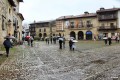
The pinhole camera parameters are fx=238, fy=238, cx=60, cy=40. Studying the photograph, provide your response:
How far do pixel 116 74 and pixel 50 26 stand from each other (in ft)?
250

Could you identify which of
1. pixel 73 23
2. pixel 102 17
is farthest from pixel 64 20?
pixel 102 17

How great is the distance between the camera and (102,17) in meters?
67.6

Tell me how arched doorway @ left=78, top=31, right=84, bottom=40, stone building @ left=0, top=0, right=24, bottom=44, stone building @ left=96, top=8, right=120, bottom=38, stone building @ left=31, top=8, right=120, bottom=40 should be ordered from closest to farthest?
stone building @ left=0, top=0, right=24, bottom=44
stone building @ left=96, top=8, right=120, bottom=38
stone building @ left=31, top=8, right=120, bottom=40
arched doorway @ left=78, top=31, right=84, bottom=40

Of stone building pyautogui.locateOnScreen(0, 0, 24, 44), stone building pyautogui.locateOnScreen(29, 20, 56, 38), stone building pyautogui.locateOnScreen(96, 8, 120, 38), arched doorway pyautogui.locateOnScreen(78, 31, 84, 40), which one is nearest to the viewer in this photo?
stone building pyautogui.locateOnScreen(0, 0, 24, 44)

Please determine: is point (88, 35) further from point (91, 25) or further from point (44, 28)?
point (44, 28)

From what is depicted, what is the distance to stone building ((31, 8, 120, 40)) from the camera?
65.6m

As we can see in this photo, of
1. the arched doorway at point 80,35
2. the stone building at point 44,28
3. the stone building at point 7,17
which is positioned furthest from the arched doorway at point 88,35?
the stone building at point 7,17

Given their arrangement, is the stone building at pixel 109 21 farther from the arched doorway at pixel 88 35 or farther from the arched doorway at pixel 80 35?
the arched doorway at pixel 80 35

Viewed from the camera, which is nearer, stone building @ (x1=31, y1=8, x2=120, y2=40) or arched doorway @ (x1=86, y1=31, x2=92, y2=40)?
stone building @ (x1=31, y1=8, x2=120, y2=40)

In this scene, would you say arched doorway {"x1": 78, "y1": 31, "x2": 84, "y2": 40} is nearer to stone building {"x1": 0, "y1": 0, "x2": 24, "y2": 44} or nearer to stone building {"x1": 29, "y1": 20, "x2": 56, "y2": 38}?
stone building {"x1": 29, "y1": 20, "x2": 56, "y2": 38}

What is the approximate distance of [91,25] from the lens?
69.8 metres

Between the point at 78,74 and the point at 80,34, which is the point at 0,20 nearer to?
the point at 78,74

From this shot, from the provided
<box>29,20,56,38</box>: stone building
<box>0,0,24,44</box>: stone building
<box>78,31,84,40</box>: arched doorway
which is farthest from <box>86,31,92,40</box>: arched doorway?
<box>0,0,24,44</box>: stone building

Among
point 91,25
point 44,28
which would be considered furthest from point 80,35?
point 44,28
